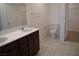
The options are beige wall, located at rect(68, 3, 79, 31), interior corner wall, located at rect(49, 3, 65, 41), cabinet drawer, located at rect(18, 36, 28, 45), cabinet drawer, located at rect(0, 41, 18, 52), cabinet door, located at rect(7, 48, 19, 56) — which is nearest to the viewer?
cabinet drawer, located at rect(0, 41, 18, 52)

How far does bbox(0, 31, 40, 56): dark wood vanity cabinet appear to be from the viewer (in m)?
1.96

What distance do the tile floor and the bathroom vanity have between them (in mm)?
151

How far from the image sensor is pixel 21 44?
91.6 inches

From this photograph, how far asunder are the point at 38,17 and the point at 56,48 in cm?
89

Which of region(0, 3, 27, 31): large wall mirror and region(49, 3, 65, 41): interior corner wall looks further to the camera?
region(49, 3, 65, 41): interior corner wall

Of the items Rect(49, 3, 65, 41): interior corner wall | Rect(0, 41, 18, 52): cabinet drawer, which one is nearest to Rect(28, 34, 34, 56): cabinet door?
Rect(0, 41, 18, 52): cabinet drawer

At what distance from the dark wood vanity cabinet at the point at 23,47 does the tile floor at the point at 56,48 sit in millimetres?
152

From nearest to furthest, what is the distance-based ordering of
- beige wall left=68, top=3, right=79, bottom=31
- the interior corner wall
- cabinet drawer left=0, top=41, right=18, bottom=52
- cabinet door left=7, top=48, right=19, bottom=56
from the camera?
cabinet drawer left=0, top=41, right=18, bottom=52, cabinet door left=7, top=48, right=19, bottom=56, the interior corner wall, beige wall left=68, top=3, right=79, bottom=31

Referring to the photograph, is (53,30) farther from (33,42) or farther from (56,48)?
(33,42)

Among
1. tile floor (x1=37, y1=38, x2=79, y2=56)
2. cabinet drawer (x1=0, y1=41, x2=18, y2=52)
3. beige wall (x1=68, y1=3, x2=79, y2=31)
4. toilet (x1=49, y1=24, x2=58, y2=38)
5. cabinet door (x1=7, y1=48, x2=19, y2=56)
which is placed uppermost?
beige wall (x1=68, y1=3, x2=79, y2=31)

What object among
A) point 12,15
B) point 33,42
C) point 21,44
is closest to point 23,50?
point 21,44

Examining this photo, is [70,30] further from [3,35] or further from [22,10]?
[3,35]

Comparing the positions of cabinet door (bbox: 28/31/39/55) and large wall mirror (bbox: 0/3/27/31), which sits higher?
large wall mirror (bbox: 0/3/27/31)

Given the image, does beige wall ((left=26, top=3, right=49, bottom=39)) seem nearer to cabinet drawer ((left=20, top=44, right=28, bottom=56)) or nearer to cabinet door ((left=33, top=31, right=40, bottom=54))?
cabinet door ((left=33, top=31, right=40, bottom=54))
